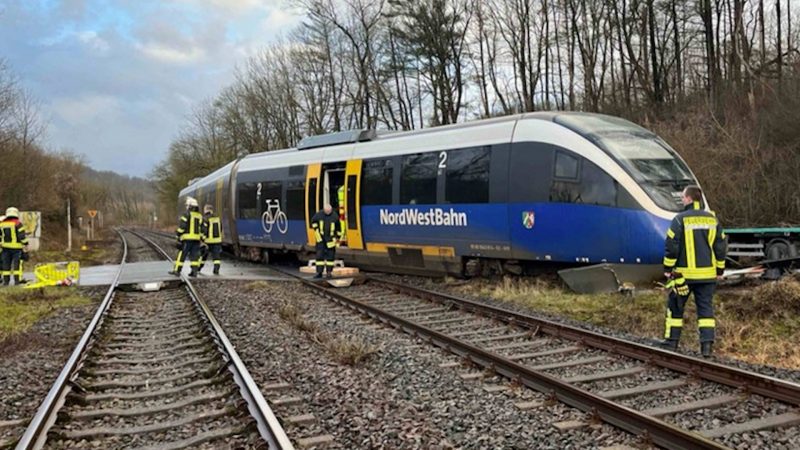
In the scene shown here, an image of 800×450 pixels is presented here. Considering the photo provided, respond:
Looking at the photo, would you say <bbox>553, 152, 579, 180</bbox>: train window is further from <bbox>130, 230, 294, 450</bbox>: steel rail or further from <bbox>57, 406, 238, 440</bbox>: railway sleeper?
<bbox>57, 406, 238, 440</bbox>: railway sleeper

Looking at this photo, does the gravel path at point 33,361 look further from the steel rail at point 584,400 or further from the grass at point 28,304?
the steel rail at point 584,400

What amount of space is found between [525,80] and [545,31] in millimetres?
2938

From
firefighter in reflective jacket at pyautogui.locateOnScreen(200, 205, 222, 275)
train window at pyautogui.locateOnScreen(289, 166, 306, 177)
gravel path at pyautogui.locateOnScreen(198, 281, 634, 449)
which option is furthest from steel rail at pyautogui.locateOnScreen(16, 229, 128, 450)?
train window at pyautogui.locateOnScreen(289, 166, 306, 177)

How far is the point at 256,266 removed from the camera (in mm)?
19688

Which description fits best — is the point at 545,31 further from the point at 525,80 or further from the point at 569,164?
the point at 569,164

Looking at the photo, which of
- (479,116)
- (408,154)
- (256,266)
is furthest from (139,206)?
(408,154)

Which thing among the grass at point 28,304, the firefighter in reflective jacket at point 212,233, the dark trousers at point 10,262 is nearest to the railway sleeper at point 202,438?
the grass at point 28,304

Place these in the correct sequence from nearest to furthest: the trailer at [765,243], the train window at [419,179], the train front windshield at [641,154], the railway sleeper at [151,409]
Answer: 1. the railway sleeper at [151,409]
2. the train front windshield at [641,154]
3. the train window at [419,179]
4. the trailer at [765,243]

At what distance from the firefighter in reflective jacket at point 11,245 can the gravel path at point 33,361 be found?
16.6 ft

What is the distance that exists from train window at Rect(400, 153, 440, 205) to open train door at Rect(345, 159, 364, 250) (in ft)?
5.27

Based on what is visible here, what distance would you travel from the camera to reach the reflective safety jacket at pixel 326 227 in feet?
46.1

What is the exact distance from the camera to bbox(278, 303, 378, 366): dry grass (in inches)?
262

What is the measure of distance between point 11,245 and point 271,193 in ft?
21.3

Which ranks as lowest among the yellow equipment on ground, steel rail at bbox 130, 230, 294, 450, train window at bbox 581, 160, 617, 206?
steel rail at bbox 130, 230, 294, 450
